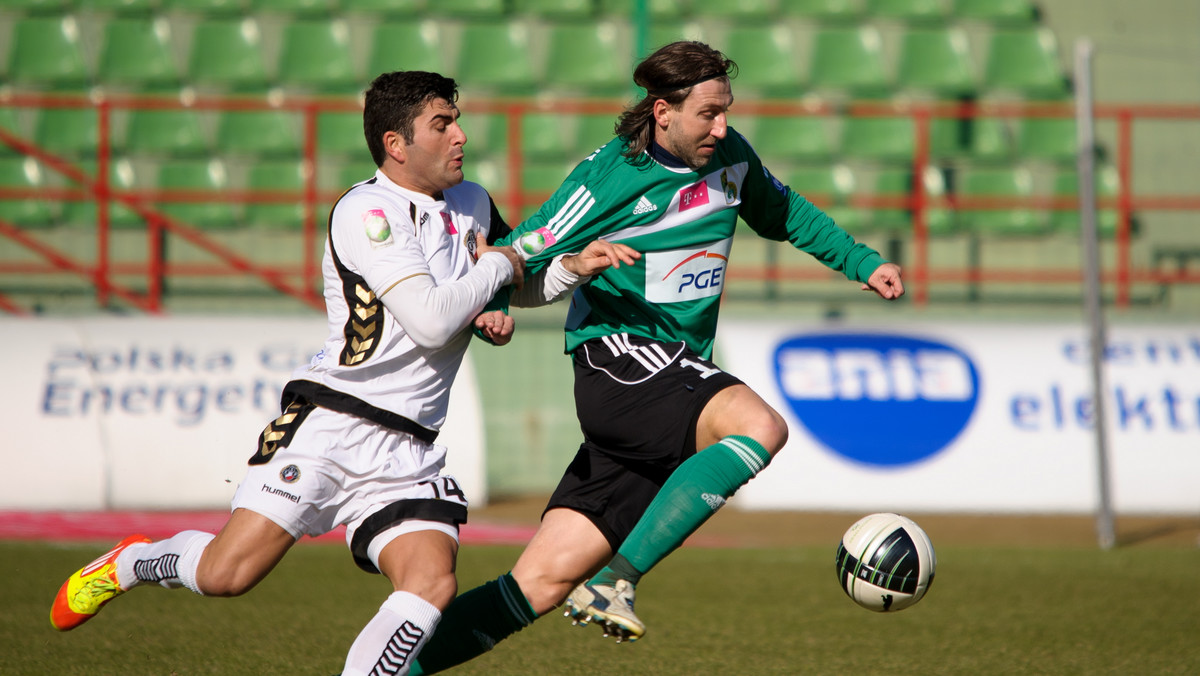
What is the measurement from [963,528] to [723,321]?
7.47 ft

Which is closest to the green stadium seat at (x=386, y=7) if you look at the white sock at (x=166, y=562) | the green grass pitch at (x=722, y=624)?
the green grass pitch at (x=722, y=624)

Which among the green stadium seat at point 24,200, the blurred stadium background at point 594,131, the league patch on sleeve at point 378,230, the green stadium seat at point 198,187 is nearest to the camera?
the league patch on sleeve at point 378,230

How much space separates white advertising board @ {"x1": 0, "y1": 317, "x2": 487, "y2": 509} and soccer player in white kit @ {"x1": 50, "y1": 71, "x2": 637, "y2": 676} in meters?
5.07

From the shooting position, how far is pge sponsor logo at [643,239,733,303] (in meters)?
4.05

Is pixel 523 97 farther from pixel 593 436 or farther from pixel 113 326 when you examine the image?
pixel 593 436

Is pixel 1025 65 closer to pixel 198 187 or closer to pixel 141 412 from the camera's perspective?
pixel 198 187

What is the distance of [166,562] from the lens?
3.62 metres

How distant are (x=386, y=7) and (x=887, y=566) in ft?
33.5

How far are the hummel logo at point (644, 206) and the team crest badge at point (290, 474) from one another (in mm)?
1337

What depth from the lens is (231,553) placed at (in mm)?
3434

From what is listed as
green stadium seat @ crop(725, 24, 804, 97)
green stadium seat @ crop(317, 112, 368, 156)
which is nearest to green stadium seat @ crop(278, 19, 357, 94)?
green stadium seat @ crop(317, 112, 368, 156)

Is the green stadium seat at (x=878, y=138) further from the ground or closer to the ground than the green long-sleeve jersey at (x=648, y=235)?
further from the ground

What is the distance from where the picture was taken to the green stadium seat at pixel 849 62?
12.8m

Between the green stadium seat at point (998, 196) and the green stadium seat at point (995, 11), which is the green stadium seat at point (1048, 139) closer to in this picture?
the green stadium seat at point (998, 196)
